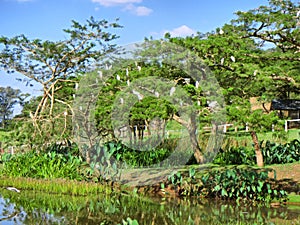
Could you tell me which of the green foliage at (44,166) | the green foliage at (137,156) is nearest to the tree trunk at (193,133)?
the green foliage at (137,156)

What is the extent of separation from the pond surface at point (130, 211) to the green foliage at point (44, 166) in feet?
3.10

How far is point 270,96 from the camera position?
16969 mm

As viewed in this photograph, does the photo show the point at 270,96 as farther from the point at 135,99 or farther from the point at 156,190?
the point at 156,190

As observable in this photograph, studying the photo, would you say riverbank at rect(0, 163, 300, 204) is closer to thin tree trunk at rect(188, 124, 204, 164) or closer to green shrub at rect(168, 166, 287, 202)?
green shrub at rect(168, 166, 287, 202)

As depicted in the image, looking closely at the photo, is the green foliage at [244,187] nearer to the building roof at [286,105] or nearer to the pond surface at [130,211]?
the pond surface at [130,211]

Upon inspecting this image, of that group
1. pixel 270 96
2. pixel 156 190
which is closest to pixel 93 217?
pixel 156 190

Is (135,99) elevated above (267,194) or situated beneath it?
elevated above

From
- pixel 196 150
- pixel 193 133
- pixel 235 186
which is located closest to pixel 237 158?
pixel 196 150

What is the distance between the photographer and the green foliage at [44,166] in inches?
387

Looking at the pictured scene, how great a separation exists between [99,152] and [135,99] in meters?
1.96

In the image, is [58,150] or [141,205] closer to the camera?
[141,205]

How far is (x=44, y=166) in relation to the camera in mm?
10023

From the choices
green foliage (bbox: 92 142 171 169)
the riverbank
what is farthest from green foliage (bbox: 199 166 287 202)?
green foliage (bbox: 92 142 171 169)

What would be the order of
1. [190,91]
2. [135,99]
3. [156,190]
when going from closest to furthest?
[156,190], [190,91], [135,99]
